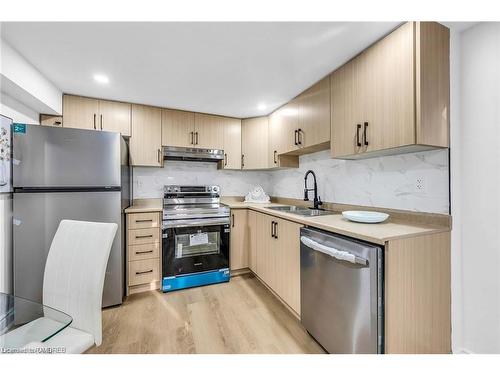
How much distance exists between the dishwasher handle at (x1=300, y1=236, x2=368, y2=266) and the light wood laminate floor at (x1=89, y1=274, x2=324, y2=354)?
731mm

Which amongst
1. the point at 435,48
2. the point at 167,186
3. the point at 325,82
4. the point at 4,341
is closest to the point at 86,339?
the point at 4,341

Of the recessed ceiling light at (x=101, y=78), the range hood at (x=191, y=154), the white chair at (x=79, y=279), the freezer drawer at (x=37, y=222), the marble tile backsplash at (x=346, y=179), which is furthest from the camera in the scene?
the range hood at (x=191, y=154)

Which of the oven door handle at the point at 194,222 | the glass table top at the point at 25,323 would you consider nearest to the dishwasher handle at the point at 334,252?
the oven door handle at the point at 194,222

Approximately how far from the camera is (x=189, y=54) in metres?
1.52

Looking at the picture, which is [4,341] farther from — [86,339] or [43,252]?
[43,252]

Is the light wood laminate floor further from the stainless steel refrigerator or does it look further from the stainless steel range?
the stainless steel refrigerator

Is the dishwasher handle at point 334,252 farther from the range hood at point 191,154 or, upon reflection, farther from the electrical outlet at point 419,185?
the range hood at point 191,154

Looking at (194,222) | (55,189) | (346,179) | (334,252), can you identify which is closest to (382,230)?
(334,252)

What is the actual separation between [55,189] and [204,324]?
170 centimetres

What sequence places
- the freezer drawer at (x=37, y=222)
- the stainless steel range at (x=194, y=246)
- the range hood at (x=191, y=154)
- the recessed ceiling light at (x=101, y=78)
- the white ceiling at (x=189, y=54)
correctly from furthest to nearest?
the range hood at (x=191, y=154) < the stainless steel range at (x=194, y=246) < the recessed ceiling light at (x=101, y=78) < the freezer drawer at (x=37, y=222) < the white ceiling at (x=189, y=54)

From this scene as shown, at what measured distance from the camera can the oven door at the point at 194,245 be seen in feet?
7.40

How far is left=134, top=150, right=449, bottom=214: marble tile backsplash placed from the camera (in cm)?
140

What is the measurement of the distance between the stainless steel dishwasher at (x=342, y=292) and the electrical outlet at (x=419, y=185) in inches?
28.0

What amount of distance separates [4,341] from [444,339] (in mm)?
2269
